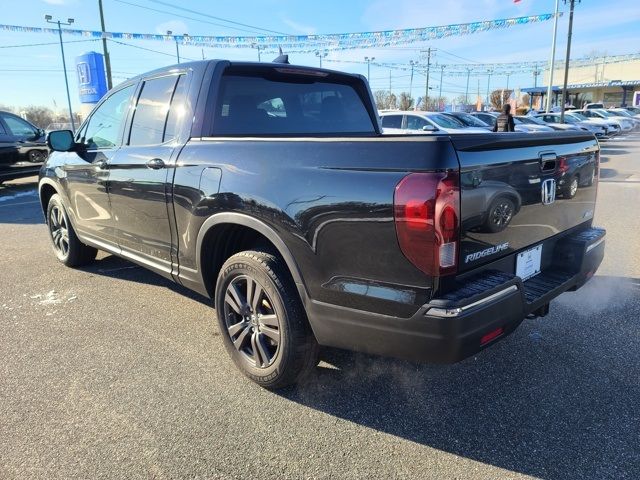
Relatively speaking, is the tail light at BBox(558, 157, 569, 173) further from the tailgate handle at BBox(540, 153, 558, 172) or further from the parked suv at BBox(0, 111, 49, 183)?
the parked suv at BBox(0, 111, 49, 183)

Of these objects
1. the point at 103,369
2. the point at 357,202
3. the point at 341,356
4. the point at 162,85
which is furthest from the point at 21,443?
the point at 162,85

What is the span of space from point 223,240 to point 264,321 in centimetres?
65

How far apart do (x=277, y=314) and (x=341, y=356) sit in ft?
2.68

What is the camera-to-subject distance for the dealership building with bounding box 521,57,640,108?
72.9 metres

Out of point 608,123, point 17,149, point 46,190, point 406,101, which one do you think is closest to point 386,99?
point 406,101

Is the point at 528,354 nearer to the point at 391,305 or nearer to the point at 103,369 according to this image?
the point at 391,305

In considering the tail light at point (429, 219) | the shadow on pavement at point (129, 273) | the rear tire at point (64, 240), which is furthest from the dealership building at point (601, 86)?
the tail light at point (429, 219)

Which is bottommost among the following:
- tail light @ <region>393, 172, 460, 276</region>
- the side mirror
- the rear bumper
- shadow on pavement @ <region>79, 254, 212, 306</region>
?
shadow on pavement @ <region>79, 254, 212, 306</region>

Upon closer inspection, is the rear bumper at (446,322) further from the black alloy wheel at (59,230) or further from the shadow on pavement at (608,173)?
the shadow on pavement at (608,173)

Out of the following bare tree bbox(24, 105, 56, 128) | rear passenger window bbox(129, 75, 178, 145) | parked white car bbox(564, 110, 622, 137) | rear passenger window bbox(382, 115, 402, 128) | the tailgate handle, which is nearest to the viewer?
the tailgate handle

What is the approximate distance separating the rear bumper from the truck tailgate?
14 cm

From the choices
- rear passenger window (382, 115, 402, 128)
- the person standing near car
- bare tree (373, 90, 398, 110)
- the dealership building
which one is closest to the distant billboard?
rear passenger window (382, 115, 402, 128)

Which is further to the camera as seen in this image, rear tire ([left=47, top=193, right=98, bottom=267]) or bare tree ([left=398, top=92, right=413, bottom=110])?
bare tree ([left=398, top=92, right=413, bottom=110])

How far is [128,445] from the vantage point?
2.45 metres
